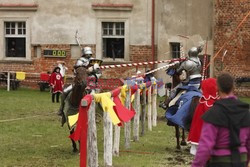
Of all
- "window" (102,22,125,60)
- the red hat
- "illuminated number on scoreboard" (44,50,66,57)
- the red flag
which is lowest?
the red flag

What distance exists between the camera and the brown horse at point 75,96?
1146cm

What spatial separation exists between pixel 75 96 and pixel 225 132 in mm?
5909

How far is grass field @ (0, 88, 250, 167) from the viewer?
35.9 ft

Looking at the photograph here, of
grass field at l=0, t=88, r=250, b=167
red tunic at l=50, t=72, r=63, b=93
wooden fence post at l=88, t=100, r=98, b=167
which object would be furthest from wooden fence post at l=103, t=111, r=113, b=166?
red tunic at l=50, t=72, r=63, b=93

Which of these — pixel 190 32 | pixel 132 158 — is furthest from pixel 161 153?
pixel 190 32

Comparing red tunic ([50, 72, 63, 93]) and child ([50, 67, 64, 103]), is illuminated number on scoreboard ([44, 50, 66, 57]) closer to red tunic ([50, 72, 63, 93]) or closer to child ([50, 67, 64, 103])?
child ([50, 67, 64, 103])

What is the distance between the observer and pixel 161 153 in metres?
12.3

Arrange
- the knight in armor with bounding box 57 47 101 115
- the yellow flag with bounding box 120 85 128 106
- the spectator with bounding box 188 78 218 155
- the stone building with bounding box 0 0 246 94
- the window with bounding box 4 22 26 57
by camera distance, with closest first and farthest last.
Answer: the spectator with bounding box 188 78 218 155 → the yellow flag with bounding box 120 85 128 106 → the knight in armor with bounding box 57 47 101 115 → the stone building with bounding box 0 0 246 94 → the window with bounding box 4 22 26 57

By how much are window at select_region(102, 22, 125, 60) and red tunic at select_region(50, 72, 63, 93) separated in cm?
532

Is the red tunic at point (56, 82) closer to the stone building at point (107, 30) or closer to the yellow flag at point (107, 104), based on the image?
the stone building at point (107, 30)

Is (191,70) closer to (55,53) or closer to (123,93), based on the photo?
(123,93)

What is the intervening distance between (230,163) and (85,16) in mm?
23721

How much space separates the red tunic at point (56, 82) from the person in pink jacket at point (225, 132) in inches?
699

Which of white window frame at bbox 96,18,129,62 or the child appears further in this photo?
white window frame at bbox 96,18,129,62
